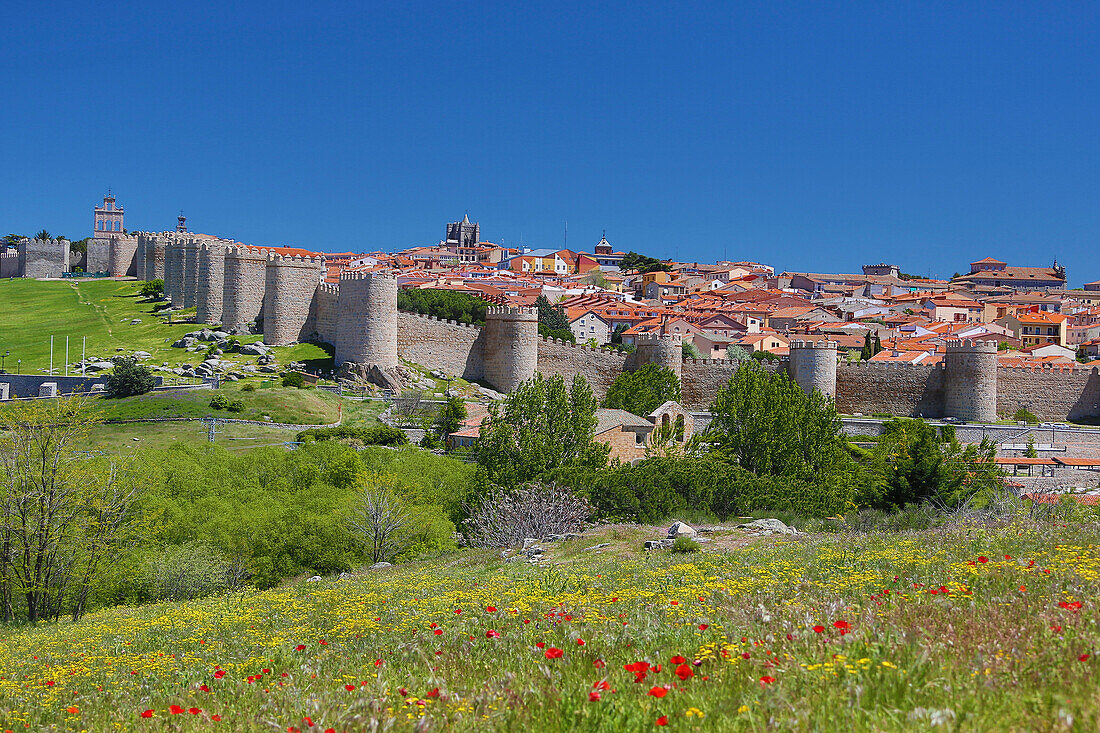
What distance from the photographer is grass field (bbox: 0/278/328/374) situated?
1624 inches

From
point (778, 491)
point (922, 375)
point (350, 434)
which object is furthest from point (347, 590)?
point (922, 375)

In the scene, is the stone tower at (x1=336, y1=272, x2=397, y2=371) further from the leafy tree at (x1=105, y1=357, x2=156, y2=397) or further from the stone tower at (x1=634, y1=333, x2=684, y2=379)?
the stone tower at (x1=634, y1=333, x2=684, y2=379)

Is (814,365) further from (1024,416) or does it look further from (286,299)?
(286,299)

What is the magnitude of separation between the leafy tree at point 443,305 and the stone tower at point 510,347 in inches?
447

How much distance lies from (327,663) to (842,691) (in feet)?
11.1

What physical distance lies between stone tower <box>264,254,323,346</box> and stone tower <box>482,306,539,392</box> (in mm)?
8000

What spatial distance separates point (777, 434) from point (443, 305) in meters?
33.0

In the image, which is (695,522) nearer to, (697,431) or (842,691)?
(842,691)

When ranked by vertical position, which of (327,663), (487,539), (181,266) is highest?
(181,266)

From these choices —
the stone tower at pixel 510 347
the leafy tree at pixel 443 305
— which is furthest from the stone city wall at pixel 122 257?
the stone tower at pixel 510 347

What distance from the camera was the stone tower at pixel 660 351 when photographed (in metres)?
44.7

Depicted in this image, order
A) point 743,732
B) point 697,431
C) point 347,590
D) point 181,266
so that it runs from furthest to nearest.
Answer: point 181,266
point 697,431
point 347,590
point 743,732

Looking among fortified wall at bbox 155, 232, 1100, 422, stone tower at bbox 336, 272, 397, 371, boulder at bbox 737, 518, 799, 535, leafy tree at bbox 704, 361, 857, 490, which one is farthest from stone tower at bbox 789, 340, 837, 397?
boulder at bbox 737, 518, 799, 535

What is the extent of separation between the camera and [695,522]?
19.0 m
